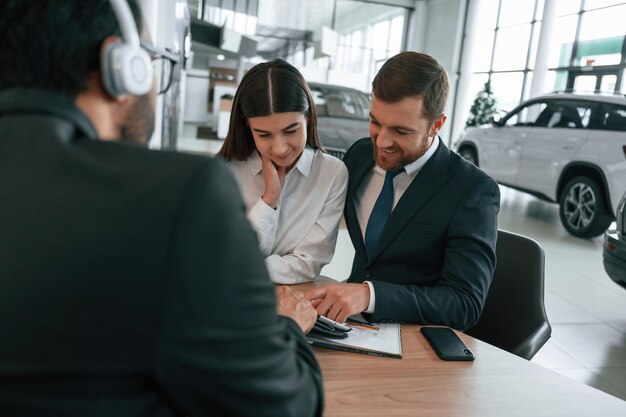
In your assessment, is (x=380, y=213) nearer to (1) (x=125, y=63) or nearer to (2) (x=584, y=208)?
(1) (x=125, y=63)

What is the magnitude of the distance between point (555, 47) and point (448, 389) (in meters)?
10.6

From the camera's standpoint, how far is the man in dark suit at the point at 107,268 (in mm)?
481

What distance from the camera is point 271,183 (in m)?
1.72

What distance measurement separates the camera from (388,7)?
1408cm

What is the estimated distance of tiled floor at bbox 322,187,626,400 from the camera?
2.63 m

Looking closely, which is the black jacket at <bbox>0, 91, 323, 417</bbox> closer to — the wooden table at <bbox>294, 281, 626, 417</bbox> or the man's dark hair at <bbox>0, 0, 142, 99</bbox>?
the man's dark hair at <bbox>0, 0, 142, 99</bbox>

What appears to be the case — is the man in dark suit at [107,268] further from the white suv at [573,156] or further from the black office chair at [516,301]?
the white suv at [573,156]

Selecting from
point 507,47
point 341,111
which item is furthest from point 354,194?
point 507,47

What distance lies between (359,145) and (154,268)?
1.52 m

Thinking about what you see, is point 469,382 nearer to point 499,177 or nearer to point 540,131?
point 540,131

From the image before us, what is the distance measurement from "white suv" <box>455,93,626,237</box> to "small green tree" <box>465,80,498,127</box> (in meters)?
4.64

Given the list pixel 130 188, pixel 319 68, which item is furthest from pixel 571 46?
pixel 130 188

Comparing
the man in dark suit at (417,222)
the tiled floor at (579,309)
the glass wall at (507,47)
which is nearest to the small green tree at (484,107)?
the glass wall at (507,47)

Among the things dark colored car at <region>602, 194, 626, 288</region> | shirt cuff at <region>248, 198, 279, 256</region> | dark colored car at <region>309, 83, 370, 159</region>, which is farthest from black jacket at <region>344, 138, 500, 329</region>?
dark colored car at <region>309, 83, 370, 159</region>
